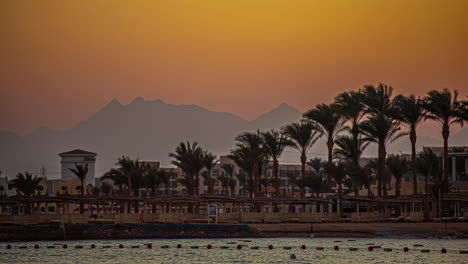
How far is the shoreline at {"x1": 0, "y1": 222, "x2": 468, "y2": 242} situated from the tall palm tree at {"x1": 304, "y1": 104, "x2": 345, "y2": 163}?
501 inches

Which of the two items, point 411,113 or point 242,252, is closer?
point 242,252

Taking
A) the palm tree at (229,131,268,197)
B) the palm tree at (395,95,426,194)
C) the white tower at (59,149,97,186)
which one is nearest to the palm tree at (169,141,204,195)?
the palm tree at (229,131,268,197)

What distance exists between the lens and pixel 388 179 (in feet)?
417

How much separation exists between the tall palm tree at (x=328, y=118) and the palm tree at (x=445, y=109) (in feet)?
28.1

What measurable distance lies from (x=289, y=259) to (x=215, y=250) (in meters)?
7.93

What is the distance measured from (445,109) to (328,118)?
10950 mm

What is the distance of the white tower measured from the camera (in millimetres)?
160488

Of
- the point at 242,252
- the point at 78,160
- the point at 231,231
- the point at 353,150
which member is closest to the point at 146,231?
the point at 231,231

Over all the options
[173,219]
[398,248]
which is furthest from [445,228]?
[173,219]

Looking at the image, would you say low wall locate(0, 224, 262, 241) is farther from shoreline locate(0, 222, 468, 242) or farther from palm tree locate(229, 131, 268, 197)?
palm tree locate(229, 131, 268, 197)

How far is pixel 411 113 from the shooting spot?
2992 inches

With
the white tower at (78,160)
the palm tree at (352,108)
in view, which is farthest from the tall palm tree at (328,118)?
the white tower at (78,160)

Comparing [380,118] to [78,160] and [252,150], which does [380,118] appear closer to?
[252,150]

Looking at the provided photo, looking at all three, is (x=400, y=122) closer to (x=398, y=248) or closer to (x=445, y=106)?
(x=445, y=106)
